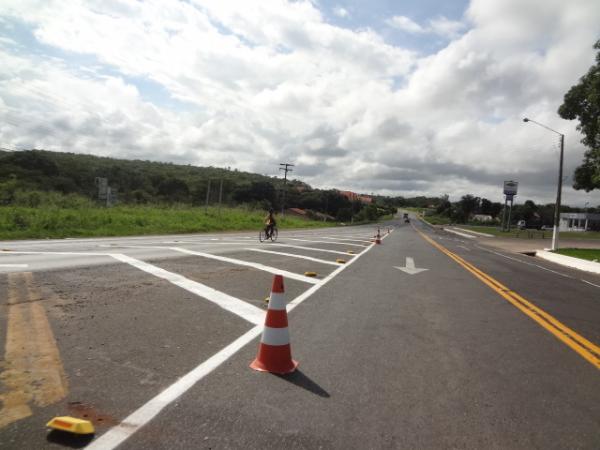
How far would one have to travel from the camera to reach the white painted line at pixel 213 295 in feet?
20.2

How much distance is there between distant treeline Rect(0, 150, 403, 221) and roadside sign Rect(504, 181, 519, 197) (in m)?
36.1

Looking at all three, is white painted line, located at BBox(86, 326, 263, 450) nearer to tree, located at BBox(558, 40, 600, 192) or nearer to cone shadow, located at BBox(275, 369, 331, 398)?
cone shadow, located at BBox(275, 369, 331, 398)

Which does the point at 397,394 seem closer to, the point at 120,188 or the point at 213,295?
the point at 213,295

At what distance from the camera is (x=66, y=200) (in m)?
34.4

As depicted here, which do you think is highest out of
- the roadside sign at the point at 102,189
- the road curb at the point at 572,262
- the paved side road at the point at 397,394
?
the roadside sign at the point at 102,189

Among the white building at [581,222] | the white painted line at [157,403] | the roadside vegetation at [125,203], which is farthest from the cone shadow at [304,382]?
the white building at [581,222]

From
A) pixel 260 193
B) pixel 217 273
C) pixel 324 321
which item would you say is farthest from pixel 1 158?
pixel 324 321

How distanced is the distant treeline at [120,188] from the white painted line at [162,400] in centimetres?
3241

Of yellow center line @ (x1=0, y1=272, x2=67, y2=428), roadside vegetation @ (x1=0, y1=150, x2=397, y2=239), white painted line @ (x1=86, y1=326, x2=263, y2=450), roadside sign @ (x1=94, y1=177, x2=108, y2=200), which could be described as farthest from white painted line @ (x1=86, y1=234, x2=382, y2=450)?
roadside sign @ (x1=94, y1=177, x2=108, y2=200)

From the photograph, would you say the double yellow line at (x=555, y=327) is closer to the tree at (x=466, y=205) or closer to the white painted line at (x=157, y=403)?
the white painted line at (x=157, y=403)

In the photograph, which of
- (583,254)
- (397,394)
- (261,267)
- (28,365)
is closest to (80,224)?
(261,267)

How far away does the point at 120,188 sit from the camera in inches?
2820

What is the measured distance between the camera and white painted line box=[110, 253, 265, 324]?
616 centimetres

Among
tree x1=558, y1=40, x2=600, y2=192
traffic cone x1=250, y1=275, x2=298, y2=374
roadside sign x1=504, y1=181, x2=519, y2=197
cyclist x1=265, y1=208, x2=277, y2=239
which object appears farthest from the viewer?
roadside sign x1=504, y1=181, x2=519, y2=197
